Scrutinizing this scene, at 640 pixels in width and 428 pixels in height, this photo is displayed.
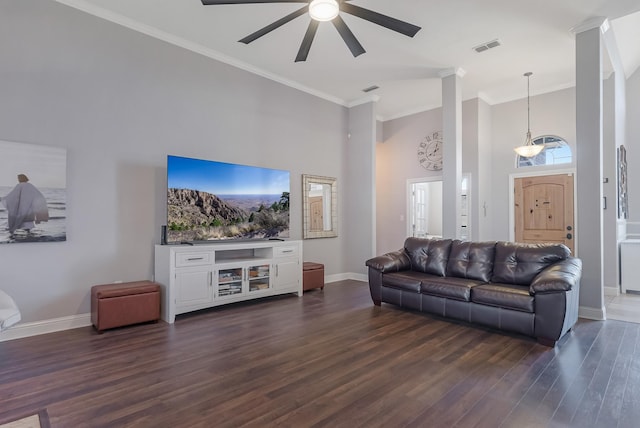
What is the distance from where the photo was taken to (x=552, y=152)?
6.36 m

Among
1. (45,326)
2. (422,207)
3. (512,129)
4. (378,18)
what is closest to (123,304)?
(45,326)

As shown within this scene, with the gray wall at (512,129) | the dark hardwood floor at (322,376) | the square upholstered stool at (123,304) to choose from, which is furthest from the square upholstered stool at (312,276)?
the gray wall at (512,129)

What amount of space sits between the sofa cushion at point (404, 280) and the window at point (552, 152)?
12.3ft

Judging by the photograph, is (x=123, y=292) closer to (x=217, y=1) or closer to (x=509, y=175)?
(x=217, y=1)

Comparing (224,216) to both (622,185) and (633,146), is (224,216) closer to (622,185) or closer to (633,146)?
(622,185)

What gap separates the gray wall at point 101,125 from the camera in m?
3.46

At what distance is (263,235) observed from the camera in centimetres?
527

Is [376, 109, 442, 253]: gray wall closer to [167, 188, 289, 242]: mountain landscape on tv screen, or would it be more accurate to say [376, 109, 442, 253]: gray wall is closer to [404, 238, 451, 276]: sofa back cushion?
[404, 238, 451, 276]: sofa back cushion

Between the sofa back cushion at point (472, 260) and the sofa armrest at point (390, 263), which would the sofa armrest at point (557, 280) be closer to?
the sofa back cushion at point (472, 260)

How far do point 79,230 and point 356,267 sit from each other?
15.2 feet

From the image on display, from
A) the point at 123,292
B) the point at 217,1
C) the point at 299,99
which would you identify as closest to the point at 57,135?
the point at 123,292

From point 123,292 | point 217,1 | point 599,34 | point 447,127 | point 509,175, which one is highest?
point 599,34

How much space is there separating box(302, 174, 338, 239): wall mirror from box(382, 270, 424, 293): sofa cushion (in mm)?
2030

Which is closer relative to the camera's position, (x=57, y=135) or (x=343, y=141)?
(x=57, y=135)
